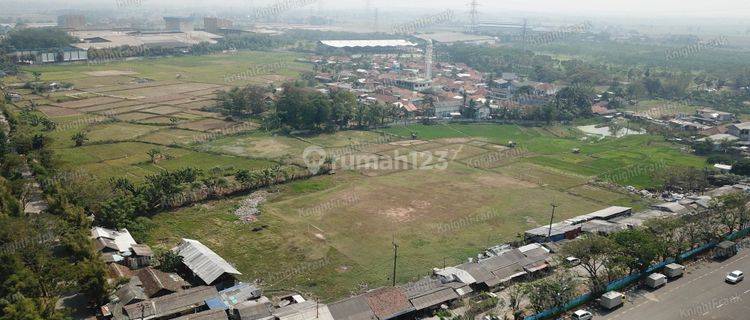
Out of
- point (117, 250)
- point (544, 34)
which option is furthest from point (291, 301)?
point (544, 34)

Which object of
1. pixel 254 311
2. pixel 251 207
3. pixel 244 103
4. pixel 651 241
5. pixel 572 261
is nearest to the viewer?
pixel 254 311

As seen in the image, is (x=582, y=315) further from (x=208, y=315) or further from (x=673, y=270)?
(x=208, y=315)

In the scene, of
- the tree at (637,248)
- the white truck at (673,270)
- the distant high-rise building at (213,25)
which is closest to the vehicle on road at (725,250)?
the white truck at (673,270)

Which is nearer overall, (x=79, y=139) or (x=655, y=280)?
(x=655, y=280)

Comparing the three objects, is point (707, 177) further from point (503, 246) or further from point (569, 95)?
point (569, 95)

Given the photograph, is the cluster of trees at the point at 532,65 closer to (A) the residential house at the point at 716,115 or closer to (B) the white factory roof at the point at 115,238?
(A) the residential house at the point at 716,115

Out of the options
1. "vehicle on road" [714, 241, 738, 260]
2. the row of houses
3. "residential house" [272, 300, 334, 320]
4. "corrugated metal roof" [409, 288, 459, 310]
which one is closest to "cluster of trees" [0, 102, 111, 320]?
"residential house" [272, 300, 334, 320]

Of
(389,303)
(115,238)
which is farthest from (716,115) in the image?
(115,238)

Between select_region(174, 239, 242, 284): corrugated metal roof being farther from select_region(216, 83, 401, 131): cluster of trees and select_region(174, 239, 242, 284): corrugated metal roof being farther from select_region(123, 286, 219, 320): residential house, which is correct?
select_region(216, 83, 401, 131): cluster of trees
